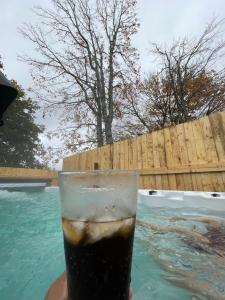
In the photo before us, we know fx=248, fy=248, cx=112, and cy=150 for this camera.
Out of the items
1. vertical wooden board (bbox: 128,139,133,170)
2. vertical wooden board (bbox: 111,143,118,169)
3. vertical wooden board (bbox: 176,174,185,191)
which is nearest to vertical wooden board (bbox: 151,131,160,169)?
vertical wooden board (bbox: 176,174,185,191)

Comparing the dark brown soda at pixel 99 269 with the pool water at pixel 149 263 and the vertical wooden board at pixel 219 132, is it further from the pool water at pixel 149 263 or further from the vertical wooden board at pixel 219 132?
the vertical wooden board at pixel 219 132

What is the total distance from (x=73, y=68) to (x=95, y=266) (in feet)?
37.6

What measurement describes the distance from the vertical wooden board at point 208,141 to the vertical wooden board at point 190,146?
9.6 inches

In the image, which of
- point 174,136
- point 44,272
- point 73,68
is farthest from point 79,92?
point 44,272

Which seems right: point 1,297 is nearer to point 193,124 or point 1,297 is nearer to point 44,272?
point 44,272

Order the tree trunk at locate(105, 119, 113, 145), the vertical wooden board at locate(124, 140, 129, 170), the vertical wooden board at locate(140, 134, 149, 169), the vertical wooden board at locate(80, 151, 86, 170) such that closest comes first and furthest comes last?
the vertical wooden board at locate(140, 134, 149, 169) → the vertical wooden board at locate(124, 140, 129, 170) → the vertical wooden board at locate(80, 151, 86, 170) → the tree trunk at locate(105, 119, 113, 145)

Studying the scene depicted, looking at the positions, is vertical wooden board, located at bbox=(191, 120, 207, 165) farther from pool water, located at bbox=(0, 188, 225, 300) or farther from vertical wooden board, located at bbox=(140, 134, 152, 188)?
pool water, located at bbox=(0, 188, 225, 300)

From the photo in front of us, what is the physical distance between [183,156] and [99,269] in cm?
438

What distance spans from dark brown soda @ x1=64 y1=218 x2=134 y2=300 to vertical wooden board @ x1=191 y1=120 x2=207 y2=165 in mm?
→ 4024

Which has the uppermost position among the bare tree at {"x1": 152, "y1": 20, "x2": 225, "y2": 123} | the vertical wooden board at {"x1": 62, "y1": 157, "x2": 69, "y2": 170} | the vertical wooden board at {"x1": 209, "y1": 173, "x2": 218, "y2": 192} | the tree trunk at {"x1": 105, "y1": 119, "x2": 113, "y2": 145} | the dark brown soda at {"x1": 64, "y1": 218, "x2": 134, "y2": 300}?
the bare tree at {"x1": 152, "y1": 20, "x2": 225, "y2": 123}

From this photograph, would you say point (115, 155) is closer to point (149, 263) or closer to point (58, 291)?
point (149, 263)

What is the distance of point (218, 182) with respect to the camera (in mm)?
4008

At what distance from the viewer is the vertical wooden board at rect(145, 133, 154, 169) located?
5.37 meters

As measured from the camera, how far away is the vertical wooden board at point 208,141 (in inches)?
162
